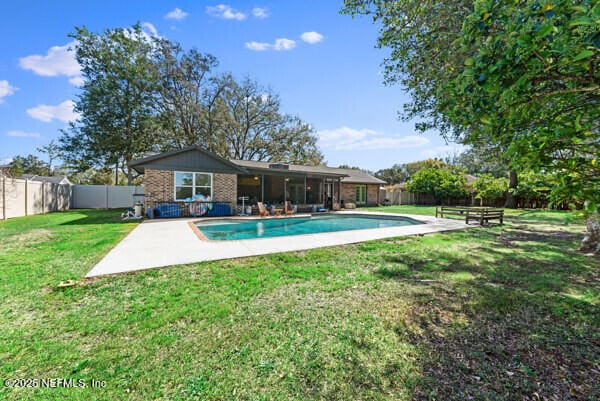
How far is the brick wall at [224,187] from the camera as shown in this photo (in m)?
14.6

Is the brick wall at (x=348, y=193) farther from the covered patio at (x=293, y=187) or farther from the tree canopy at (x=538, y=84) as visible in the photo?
the tree canopy at (x=538, y=84)

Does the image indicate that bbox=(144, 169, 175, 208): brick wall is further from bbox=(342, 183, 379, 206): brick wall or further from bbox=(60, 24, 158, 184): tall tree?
bbox=(342, 183, 379, 206): brick wall

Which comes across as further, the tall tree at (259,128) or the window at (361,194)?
the tall tree at (259,128)

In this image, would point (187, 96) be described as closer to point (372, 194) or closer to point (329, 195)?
point (329, 195)

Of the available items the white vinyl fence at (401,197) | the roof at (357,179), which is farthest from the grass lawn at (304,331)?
the white vinyl fence at (401,197)

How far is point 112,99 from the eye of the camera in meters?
22.2

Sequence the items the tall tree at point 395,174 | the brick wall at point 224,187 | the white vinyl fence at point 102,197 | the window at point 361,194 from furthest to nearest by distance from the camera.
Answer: the tall tree at point 395,174, the window at point 361,194, the white vinyl fence at point 102,197, the brick wall at point 224,187

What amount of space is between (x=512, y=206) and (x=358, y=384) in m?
29.6

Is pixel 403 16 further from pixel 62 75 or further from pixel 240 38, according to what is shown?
pixel 62 75

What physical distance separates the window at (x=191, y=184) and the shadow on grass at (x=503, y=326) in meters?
11.7

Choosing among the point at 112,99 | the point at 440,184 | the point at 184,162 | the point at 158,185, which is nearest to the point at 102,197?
the point at 112,99

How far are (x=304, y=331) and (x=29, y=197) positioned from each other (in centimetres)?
1959

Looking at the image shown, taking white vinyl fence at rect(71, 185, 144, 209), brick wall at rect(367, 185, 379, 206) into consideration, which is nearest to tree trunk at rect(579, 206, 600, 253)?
brick wall at rect(367, 185, 379, 206)

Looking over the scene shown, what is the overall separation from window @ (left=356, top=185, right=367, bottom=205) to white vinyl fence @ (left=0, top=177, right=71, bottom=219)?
23748 millimetres
